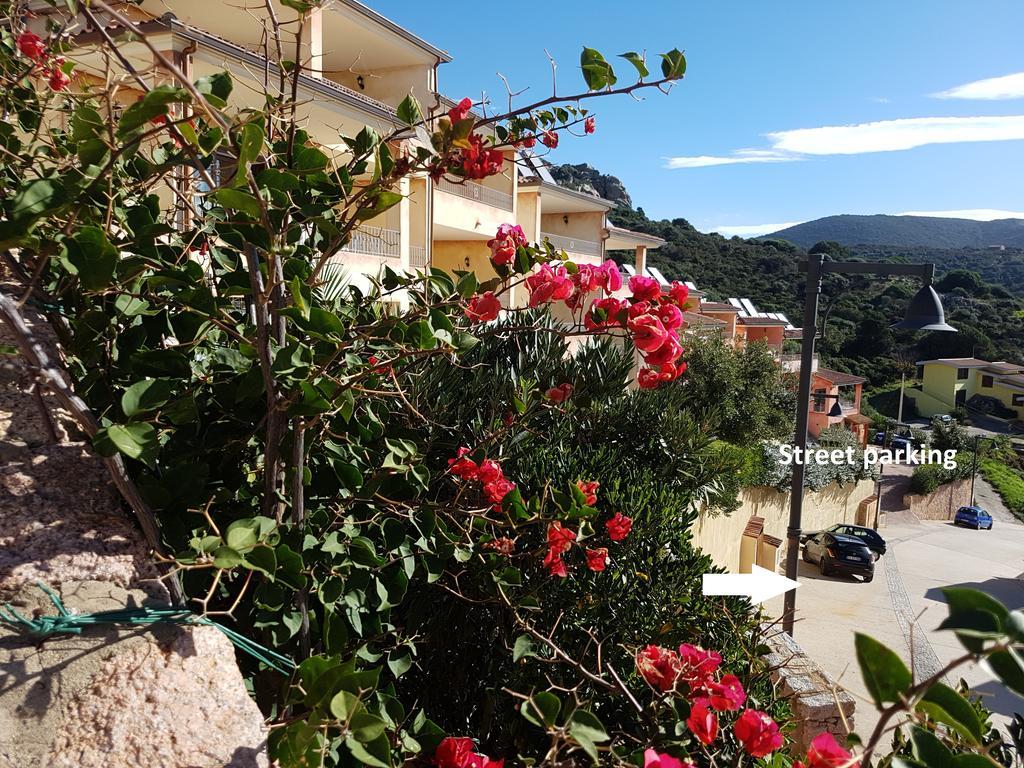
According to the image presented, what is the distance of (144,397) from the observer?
1373 millimetres

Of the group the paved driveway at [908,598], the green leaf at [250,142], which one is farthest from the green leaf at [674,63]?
the paved driveway at [908,598]

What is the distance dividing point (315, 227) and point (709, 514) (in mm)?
10795

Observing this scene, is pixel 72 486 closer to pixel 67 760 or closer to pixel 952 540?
pixel 67 760

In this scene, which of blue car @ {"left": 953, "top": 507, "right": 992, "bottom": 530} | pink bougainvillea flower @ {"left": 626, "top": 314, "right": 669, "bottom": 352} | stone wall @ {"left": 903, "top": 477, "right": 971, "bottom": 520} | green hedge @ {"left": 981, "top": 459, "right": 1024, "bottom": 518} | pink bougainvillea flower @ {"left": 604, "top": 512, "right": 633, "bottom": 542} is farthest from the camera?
green hedge @ {"left": 981, "top": 459, "right": 1024, "bottom": 518}

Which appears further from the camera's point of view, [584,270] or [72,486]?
[584,270]

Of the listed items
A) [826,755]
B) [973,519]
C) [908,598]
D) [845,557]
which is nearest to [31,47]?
[826,755]

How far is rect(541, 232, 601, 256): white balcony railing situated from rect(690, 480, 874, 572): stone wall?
348 inches

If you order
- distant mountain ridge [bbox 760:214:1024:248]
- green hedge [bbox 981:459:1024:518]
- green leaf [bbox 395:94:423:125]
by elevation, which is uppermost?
distant mountain ridge [bbox 760:214:1024:248]

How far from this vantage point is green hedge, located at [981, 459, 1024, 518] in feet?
131

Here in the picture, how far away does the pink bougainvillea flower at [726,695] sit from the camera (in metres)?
1.74

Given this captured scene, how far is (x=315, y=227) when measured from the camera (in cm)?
180

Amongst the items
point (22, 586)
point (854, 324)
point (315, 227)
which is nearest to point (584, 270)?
point (315, 227)

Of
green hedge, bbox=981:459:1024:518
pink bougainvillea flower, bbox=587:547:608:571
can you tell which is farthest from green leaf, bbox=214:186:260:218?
green hedge, bbox=981:459:1024:518

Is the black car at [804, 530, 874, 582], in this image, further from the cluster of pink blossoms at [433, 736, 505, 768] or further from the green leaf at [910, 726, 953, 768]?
the green leaf at [910, 726, 953, 768]
